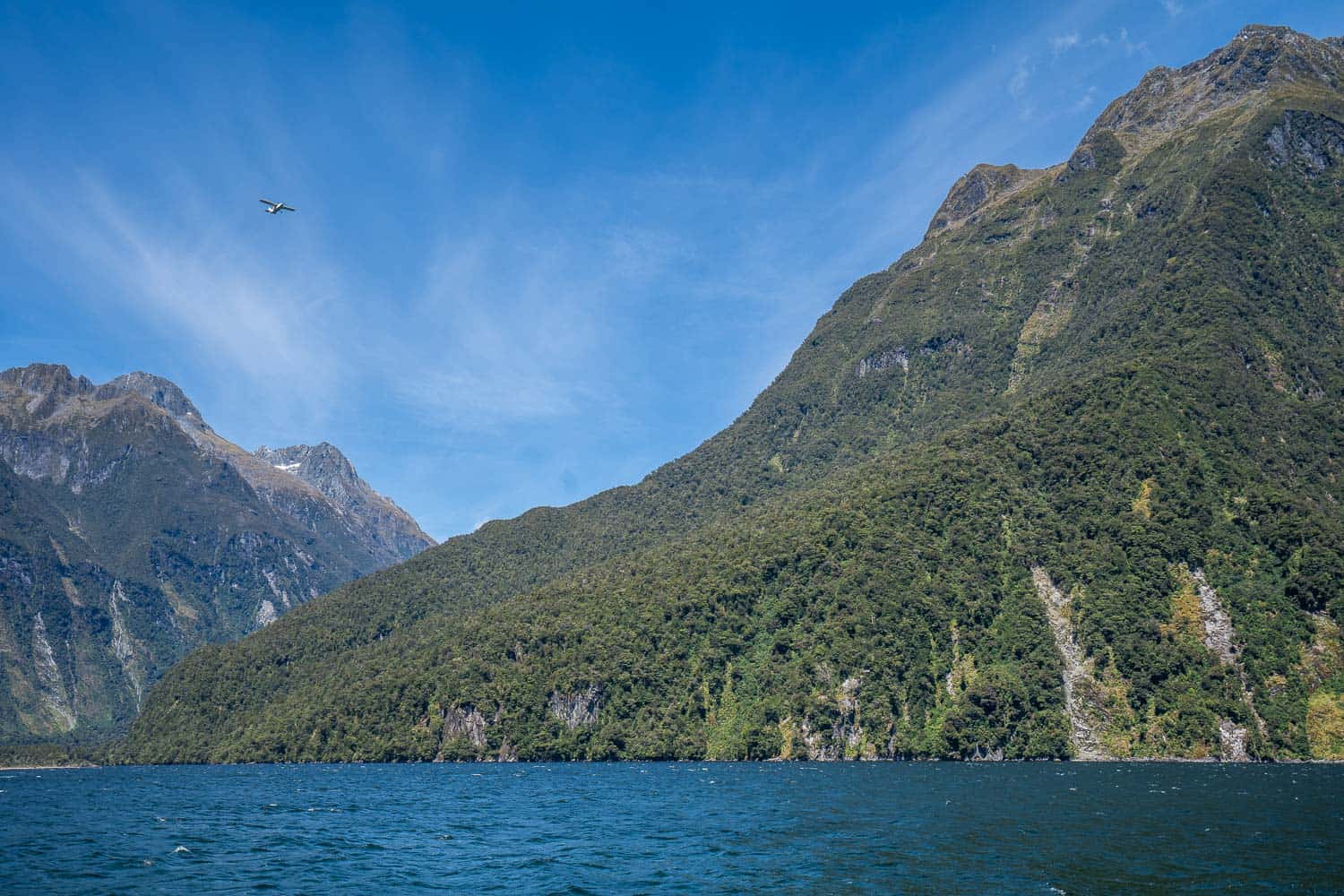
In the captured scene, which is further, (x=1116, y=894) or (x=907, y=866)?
(x=907, y=866)

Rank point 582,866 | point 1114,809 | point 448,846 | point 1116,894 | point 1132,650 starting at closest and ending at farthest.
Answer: point 1116,894 < point 582,866 < point 448,846 < point 1114,809 < point 1132,650

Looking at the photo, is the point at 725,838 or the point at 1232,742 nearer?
the point at 725,838

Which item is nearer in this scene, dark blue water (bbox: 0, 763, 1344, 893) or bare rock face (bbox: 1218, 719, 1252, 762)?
dark blue water (bbox: 0, 763, 1344, 893)

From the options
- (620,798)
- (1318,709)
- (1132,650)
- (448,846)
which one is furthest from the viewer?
(1132,650)

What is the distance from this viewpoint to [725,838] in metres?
82.9

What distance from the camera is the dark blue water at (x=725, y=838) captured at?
62188 mm

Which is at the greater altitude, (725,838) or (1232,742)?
(725,838)

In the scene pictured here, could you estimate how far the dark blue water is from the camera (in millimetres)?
62188

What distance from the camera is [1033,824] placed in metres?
85.2

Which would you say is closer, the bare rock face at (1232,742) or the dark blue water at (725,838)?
the dark blue water at (725,838)

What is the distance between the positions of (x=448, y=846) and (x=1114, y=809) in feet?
213

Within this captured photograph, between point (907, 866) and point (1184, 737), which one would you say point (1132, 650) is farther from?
point (907, 866)

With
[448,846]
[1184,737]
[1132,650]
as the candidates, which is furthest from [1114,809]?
[1132,650]

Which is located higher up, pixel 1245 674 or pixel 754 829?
pixel 1245 674
